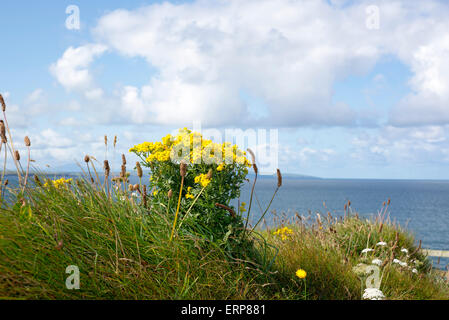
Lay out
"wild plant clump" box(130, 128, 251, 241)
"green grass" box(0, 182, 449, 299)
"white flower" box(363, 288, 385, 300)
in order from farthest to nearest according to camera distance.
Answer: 1. "wild plant clump" box(130, 128, 251, 241)
2. "white flower" box(363, 288, 385, 300)
3. "green grass" box(0, 182, 449, 299)

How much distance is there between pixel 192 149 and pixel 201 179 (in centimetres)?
58

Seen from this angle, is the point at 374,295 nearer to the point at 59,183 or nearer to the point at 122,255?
the point at 122,255

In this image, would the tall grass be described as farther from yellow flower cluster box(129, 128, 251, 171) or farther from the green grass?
yellow flower cluster box(129, 128, 251, 171)

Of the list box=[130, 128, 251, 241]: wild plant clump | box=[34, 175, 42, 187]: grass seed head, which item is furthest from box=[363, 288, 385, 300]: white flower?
box=[34, 175, 42, 187]: grass seed head

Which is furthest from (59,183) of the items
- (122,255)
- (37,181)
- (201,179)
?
(201,179)

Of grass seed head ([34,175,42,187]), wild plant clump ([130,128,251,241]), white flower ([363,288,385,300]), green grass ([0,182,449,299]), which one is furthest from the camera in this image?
grass seed head ([34,175,42,187])

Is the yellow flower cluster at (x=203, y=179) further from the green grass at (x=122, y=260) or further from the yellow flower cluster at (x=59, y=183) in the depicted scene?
the yellow flower cluster at (x=59, y=183)

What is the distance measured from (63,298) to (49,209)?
1.00 meters

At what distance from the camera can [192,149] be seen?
4.11 m

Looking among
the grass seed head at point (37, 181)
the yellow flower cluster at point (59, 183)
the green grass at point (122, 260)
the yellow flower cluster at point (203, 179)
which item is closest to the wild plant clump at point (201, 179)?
the yellow flower cluster at point (203, 179)

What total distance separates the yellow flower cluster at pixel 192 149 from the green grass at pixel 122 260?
2.02 ft

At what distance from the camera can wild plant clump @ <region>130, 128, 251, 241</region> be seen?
3.72 metres
